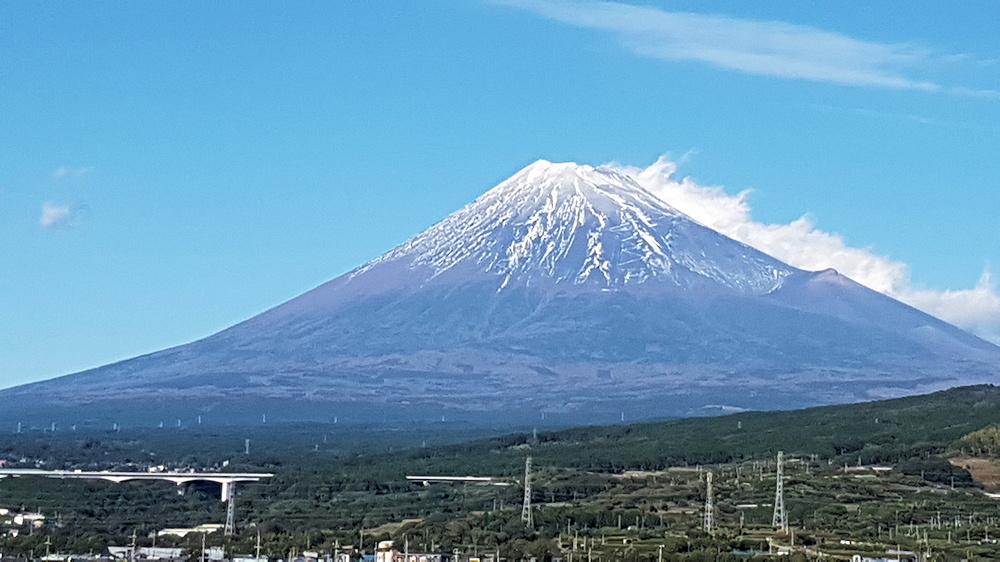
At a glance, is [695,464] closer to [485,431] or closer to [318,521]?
[318,521]

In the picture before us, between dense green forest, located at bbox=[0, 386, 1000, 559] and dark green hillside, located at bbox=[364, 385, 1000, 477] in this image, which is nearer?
dense green forest, located at bbox=[0, 386, 1000, 559]

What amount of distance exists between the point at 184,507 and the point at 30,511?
910cm

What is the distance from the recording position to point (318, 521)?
8375 cm

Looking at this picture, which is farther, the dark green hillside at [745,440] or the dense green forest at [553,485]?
the dark green hillside at [745,440]

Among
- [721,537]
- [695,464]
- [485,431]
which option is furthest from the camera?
[485,431]

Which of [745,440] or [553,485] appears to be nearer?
[553,485]

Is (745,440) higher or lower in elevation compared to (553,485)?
higher

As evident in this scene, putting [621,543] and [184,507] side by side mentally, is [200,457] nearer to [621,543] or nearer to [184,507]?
[184,507]

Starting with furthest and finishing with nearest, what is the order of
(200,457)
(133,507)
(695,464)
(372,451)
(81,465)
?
(372,451) → (200,457) → (81,465) → (695,464) → (133,507)

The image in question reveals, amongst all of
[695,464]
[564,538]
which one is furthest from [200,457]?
[564,538]

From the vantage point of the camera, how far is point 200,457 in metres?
133

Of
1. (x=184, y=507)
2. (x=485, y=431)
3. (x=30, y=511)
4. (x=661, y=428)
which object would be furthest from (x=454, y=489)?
(x=485, y=431)

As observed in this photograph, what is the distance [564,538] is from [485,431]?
10062 cm

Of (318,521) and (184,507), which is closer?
(318,521)
